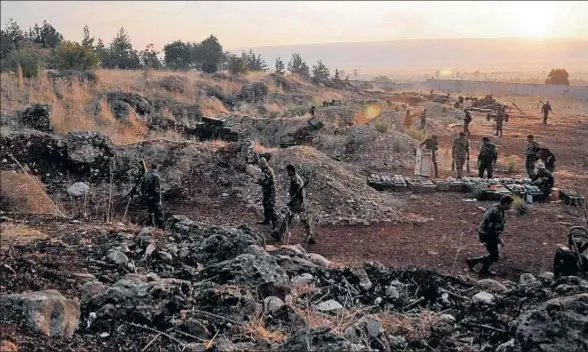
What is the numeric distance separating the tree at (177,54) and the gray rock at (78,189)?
3800 centimetres

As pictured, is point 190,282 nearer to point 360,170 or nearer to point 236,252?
point 236,252

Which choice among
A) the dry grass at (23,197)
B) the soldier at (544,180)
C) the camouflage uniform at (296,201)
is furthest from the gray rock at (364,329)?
the soldier at (544,180)

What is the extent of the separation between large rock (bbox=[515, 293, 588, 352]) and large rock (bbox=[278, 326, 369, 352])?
1.29 metres

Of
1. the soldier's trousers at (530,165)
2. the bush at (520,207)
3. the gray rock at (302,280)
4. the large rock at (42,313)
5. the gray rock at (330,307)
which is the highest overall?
the large rock at (42,313)

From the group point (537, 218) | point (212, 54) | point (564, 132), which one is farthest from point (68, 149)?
point (212, 54)

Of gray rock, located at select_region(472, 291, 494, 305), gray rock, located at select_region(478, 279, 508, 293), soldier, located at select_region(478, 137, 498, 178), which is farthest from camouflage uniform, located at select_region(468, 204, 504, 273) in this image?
soldier, located at select_region(478, 137, 498, 178)

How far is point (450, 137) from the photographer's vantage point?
23.2 meters

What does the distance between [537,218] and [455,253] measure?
2.98m

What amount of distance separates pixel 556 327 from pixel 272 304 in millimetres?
2284

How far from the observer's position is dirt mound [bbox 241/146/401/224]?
409 inches

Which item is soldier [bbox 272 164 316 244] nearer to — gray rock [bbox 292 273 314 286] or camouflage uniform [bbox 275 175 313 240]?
camouflage uniform [bbox 275 175 313 240]

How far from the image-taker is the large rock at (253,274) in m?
5.14

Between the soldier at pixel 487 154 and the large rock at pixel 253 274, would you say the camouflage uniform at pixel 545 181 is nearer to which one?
the soldier at pixel 487 154

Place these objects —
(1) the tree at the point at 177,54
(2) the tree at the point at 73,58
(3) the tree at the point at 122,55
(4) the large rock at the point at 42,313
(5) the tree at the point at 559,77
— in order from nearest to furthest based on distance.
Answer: (4) the large rock at the point at 42,313 → (2) the tree at the point at 73,58 → (3) the tree at the point at 122,55 → (1) the tree at the point at 177,54 → (5) the tree at the point at 559,77
